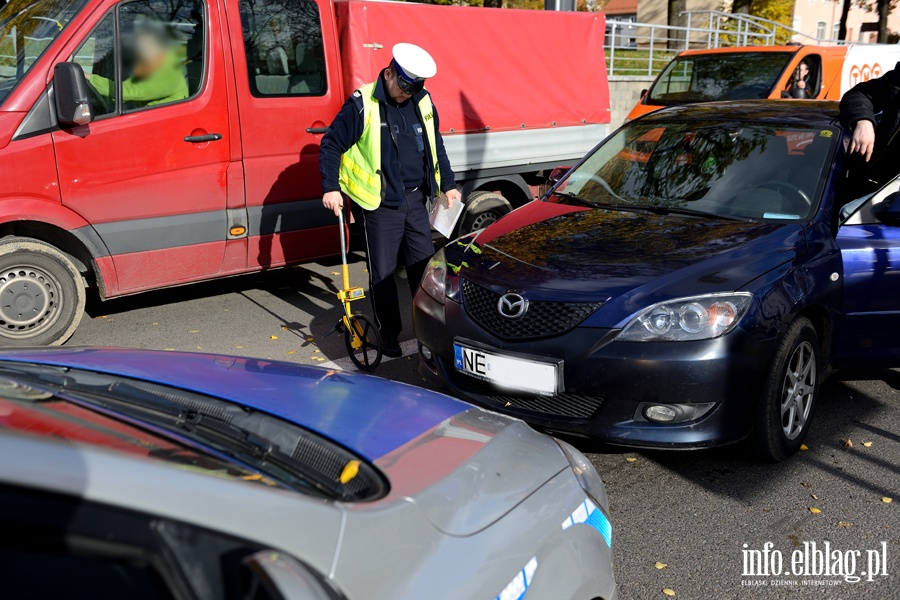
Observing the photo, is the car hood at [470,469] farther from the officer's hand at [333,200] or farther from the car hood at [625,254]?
the officer's hand at [333,200]

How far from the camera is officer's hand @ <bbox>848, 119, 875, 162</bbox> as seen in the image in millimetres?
4383

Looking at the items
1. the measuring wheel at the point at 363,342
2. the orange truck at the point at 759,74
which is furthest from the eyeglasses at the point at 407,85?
the orange truck at the point at 759,74

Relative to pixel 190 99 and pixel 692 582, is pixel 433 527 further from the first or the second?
pixel 190 99

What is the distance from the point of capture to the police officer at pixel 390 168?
5.07m

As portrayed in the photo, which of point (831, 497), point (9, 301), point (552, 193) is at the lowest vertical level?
point (831, 497)

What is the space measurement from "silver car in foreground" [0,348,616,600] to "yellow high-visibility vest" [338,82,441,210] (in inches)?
108

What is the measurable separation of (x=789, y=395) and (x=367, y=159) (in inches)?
106

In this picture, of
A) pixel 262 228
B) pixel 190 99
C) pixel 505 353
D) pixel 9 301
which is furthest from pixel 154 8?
pixel 505 353

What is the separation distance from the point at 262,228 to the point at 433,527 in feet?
16.2

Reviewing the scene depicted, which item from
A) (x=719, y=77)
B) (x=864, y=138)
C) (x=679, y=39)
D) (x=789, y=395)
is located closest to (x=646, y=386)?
(x=789, y=395)

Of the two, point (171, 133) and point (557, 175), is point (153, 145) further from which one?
point (557, 175)

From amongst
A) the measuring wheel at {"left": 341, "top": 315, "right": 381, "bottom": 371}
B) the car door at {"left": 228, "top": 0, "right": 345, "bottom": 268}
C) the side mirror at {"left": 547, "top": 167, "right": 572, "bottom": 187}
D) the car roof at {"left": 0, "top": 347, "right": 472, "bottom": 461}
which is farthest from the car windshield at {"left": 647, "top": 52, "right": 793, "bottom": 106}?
the car roof at {"left": 0, "top": 347, "right": 472, "bottom": 461}

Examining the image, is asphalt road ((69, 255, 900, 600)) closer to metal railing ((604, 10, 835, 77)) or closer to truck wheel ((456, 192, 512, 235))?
truck wheel ((456, 192, 512, 235))

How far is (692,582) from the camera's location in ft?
10.4
